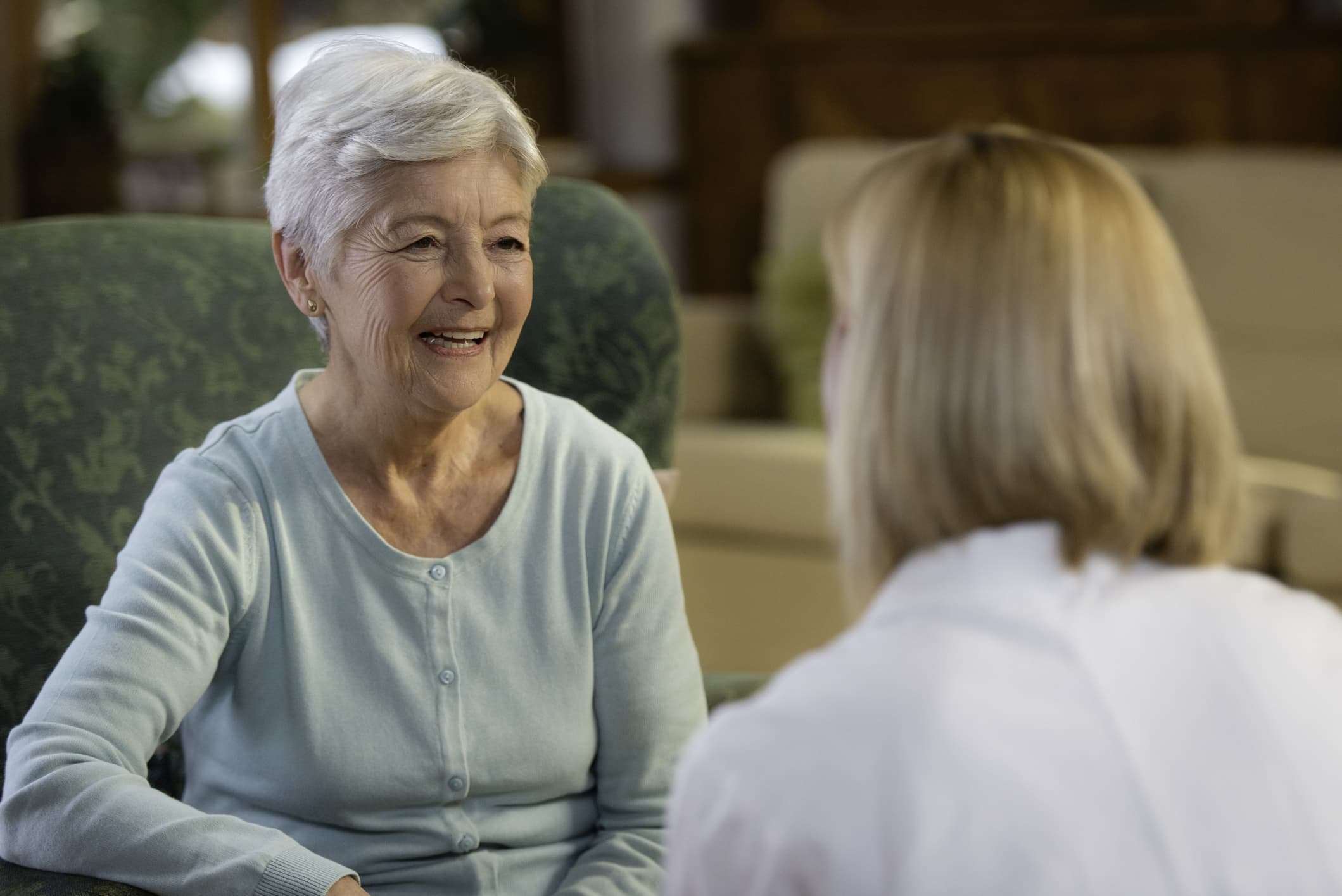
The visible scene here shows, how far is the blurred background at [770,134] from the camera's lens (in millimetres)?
3084

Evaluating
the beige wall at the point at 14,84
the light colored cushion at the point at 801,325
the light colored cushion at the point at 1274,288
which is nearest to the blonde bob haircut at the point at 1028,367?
the light colored cushion at the point at 801,325

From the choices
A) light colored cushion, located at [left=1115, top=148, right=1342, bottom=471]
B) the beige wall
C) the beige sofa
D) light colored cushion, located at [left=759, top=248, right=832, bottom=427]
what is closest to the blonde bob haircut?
the beige sofa

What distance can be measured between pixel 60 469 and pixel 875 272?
35.7 inches

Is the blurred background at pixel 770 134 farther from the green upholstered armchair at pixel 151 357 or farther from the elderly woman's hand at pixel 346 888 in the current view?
the elderly woman's hand at pixel 346 888

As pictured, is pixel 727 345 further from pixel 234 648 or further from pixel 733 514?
pixel 234 648

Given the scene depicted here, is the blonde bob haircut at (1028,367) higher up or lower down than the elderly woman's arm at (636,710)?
higher up

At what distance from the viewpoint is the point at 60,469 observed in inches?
54.1

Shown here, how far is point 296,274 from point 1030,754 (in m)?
0.75

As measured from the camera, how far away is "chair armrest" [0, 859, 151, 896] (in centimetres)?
105

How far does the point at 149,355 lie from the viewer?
1438 mm

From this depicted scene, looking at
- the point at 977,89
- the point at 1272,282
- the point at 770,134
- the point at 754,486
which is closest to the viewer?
the point at 754,486

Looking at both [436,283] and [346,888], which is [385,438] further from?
[346,888]

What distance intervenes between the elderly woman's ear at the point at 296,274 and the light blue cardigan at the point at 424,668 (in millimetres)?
90

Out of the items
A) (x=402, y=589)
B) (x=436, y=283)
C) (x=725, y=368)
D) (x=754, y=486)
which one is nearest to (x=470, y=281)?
(x=436, y=283)
